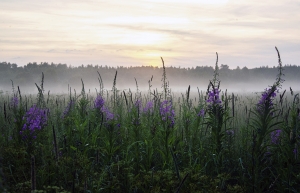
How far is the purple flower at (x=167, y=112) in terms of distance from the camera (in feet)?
17.6

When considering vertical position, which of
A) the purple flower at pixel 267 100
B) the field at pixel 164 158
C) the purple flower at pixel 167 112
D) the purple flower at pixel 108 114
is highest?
the purple flower at pixel 267 100

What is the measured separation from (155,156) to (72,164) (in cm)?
189

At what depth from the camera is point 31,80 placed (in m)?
103

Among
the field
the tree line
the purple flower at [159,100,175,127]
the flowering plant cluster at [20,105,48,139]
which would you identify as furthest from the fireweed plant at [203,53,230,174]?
the tree line

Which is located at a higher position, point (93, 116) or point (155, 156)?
point (93, 116)

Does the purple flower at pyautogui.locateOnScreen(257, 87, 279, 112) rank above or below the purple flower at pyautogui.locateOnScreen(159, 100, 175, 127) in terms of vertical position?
above

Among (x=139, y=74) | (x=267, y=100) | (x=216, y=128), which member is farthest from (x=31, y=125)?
(x=139, y=74)

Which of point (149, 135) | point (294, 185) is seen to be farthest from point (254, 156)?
point (149, 135)

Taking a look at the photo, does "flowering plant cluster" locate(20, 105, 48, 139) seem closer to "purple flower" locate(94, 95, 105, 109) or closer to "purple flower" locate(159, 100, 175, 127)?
"purple flower" locate(94, 95, 105, 109)

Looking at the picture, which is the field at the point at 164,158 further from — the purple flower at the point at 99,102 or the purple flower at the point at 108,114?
the purple flower at the point at 99,102

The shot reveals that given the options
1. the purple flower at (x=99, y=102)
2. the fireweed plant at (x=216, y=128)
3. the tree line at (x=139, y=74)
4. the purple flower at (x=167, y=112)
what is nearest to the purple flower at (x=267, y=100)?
the fireweed plant at (x=216, y=128)

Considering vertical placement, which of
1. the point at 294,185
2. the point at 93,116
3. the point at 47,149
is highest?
the point at 93,116

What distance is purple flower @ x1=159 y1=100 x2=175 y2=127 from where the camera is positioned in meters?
5.38

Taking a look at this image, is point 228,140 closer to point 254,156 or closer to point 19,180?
point 254,156
